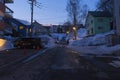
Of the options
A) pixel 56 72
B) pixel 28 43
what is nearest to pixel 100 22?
pixel 28 43

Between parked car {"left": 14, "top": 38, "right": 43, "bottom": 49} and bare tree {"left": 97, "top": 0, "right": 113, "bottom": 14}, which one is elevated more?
bare tree {"left": 97, "top": 0, "right": 113, "bottom": 14}

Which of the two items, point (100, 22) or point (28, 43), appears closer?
point (28, 43)

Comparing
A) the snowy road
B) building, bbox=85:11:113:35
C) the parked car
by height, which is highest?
building, bbox=85:11:113:35

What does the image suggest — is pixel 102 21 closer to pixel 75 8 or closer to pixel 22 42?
pixel 75 8

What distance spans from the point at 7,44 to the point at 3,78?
42805 mm

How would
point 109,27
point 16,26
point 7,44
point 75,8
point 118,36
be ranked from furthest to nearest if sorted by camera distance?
1. point 16,26
2. point 75,8
3. point 109,27
4. point 7,44
5. point 118,36

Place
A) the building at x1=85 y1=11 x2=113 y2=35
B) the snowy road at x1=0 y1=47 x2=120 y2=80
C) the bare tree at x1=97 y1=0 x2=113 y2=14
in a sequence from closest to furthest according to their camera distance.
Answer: the snowy road at x1=0 y1=47 x2=120 y2=80 → the bare tree at x1=97 y1=0 x2=113 y2=14 → the building at x1=85 y1=11 x2=113 y2=35

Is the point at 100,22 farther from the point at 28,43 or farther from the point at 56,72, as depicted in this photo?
the point at 56,72

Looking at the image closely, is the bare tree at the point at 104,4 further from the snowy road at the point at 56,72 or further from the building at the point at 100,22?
the snowy road at the point at 56,72

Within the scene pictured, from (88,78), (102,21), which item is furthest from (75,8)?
(88,78)

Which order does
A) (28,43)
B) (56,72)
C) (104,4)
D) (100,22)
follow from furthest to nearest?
(100,22) → (28,43) → (104,4) → (56,72)

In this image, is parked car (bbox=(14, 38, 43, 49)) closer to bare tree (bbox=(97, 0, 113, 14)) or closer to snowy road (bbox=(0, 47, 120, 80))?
bare tree (bbox=(97, 0, 113, 14))

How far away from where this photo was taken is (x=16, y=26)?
391 ft

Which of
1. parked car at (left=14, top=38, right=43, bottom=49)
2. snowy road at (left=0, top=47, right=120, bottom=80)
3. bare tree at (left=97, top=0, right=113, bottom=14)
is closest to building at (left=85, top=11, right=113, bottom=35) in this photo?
bare tree at (left=97, top=0, right=113, bottom=14)
